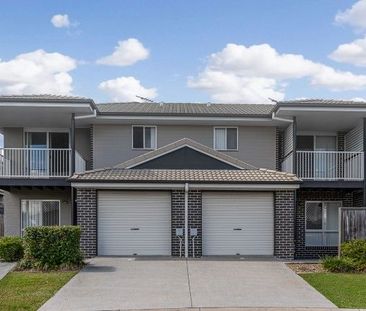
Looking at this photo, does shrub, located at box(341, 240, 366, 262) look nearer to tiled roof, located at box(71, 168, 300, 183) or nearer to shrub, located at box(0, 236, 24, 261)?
tiled roof, located at box(71, 168, 300, 183)

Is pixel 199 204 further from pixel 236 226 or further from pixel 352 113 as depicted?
pixel 352 113

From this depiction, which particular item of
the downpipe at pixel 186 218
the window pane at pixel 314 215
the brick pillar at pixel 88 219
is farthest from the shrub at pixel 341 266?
the brick pillar at pixel 88 219

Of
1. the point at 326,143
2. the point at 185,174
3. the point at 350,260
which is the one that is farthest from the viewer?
the point at 326,143

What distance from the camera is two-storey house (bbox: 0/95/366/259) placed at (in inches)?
694

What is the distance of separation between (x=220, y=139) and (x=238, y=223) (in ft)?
17.2

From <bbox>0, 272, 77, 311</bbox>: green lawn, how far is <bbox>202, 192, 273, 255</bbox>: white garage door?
5661 mm

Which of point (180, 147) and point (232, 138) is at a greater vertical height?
point (232, 138)

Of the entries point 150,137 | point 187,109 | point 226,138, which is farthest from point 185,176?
point 187,109

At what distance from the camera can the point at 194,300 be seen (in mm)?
10695

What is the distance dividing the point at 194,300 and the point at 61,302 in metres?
2.63

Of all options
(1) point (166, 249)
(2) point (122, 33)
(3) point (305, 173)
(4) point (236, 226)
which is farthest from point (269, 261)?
(2) point (122, 33)

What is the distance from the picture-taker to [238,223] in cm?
1805

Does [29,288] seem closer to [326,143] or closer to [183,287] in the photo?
[183,287]

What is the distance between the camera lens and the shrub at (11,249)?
16125mm
